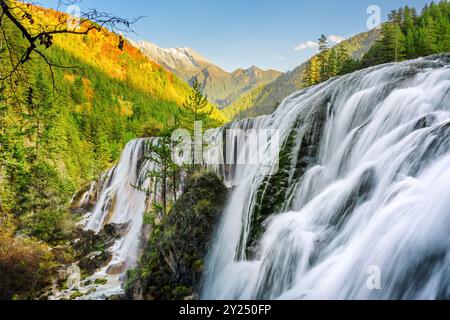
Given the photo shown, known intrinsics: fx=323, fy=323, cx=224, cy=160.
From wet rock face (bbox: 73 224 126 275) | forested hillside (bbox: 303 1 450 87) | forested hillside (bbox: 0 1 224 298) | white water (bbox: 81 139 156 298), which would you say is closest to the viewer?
forested hillside (bbox: 0 1 224 298)

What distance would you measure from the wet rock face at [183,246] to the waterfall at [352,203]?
59 centimetres

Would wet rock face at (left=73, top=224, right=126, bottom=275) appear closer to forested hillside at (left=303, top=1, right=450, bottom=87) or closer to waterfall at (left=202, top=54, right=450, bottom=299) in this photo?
waterfall at (left=202, top=54, right=450, bottom=299)

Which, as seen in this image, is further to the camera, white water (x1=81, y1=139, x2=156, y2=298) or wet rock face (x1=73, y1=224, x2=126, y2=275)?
wet rock face (x1=73, y1=224, x2=126, y2=275)

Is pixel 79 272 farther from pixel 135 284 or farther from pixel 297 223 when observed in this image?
pixel 297 223

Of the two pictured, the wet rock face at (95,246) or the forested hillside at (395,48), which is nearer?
the wet rock face at (95,246)

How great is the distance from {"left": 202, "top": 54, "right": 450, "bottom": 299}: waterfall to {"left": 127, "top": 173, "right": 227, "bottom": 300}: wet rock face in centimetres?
59

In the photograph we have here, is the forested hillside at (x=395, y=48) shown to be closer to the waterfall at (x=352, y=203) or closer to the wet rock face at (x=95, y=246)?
the waterfall at (x=352, y=203)

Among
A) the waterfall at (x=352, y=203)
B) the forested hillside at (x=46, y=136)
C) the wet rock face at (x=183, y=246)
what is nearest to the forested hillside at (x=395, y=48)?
the forested hillside at (x=46, y=136)

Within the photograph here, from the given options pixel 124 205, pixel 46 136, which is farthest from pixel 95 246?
pixel 46 136

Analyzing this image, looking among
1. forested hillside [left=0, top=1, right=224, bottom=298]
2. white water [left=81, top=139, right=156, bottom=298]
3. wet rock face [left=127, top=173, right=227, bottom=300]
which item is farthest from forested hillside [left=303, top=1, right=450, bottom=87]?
wet rock face [left=127, top=173, right=227, bottom=300]

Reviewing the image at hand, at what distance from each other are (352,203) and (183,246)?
6.63 meters

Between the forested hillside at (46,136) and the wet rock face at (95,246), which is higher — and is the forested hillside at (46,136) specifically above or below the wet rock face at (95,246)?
above

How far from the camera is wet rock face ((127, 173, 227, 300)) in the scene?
36.8 ft

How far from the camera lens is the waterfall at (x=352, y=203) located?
5195 millimetres
